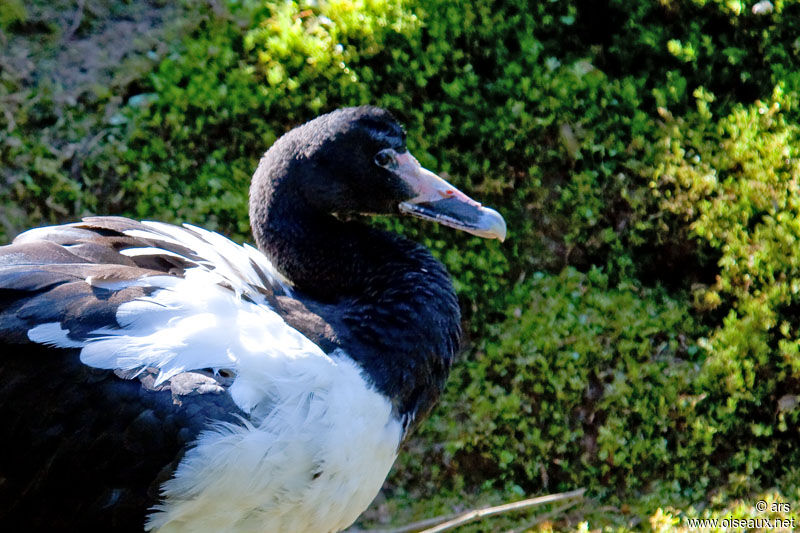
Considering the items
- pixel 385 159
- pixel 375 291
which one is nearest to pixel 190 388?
pixel 375 291

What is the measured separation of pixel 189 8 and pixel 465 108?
1.47m

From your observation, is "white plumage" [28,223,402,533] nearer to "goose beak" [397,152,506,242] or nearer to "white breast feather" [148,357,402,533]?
"white breast feather" [148,357,402,533]

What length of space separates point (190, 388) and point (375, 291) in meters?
0.74

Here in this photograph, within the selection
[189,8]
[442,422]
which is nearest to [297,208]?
[442,422]

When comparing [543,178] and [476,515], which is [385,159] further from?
[476,515]

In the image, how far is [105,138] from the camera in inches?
158

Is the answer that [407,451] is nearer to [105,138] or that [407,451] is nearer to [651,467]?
[651,467]

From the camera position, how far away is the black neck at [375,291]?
8.79 ft

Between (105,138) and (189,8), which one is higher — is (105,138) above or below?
below

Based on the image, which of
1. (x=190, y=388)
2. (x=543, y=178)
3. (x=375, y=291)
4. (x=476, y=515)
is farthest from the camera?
(x=543, y=178)

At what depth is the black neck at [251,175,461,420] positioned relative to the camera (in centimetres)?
268

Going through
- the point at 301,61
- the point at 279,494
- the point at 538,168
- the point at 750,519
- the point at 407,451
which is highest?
the point at 301,61

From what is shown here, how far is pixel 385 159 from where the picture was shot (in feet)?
9.71

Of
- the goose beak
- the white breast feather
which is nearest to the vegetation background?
the goose beak
